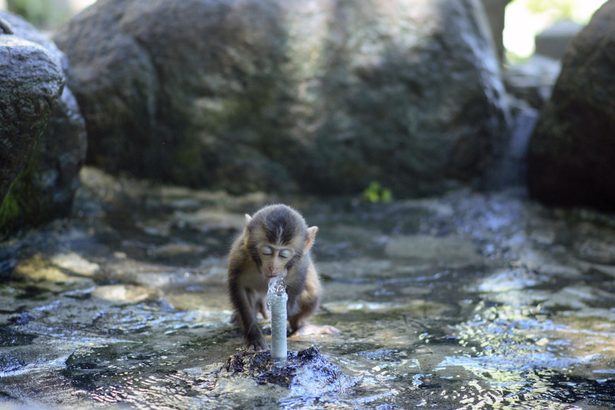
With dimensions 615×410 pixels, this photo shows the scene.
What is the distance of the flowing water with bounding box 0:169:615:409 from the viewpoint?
13.9 ft

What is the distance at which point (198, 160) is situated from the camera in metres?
9.84

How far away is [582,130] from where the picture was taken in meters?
9.17

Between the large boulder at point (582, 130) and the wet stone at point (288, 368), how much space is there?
18.5ft

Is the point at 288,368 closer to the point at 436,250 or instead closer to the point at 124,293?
the point at 124,293

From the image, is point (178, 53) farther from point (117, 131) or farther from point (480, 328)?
point (480, 328)

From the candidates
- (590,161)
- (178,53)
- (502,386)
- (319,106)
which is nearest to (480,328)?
(502,386)

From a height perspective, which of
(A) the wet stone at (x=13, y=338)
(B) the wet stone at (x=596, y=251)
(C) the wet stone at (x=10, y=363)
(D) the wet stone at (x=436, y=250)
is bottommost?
(B) the wet stone at (x=596, y=251)

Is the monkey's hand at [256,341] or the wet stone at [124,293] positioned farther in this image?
the wet stone at [124,293]

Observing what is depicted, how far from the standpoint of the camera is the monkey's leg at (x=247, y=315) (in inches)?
197

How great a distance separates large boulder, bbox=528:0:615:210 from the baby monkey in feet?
16.0

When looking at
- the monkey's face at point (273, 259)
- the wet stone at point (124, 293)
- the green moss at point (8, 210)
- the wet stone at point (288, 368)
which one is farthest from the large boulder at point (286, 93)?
the wet stone at point (288, 368)

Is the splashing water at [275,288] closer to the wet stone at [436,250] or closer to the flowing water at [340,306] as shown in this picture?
the flowing water at [340,306]

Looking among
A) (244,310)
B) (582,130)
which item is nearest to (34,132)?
(244,310)

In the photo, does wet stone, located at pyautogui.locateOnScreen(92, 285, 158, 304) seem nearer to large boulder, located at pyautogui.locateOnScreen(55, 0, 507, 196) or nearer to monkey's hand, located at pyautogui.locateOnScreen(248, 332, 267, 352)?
monkey's hand, located at pyautogui.locateOnScreen(248, 332, 267, 352)
